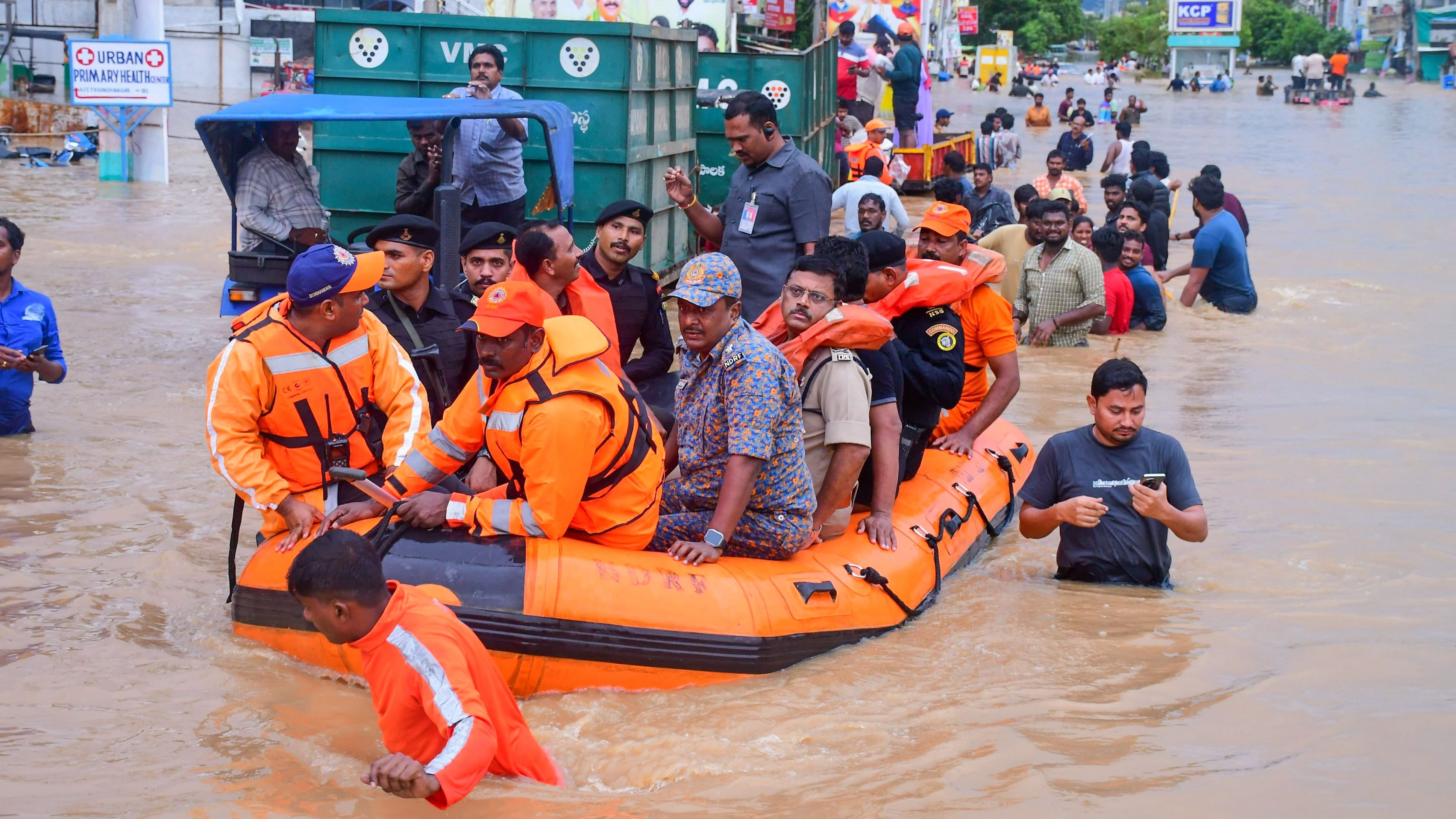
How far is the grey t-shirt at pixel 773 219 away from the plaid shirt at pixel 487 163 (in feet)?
5.34

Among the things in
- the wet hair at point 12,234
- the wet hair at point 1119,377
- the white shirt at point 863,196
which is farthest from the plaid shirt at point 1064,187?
Result: the wet hair at point 12,234

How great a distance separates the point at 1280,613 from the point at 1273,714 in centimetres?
112

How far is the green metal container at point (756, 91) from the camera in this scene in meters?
12.0

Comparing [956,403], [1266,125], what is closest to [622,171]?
[956,403]

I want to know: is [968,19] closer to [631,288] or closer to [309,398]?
[631,288]

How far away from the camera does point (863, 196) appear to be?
10.1m

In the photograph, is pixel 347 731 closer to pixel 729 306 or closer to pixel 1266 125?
Answer: pixel 729 306

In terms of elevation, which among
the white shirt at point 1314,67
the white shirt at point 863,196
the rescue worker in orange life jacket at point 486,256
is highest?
the white shirt at point 1314,67

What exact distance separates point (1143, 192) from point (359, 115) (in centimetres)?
854

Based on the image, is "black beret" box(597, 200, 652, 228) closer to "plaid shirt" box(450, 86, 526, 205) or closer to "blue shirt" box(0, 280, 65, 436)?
"plaid shirt" box(450, 86, 526, 205)

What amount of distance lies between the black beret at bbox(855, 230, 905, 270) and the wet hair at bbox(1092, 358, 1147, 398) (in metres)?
1.02

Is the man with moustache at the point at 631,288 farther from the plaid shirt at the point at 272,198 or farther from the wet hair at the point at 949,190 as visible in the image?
the wet hair at the point at 949,190

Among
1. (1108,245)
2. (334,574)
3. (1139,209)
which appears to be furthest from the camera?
(1139,209)

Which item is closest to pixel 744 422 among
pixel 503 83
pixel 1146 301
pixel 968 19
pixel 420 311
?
pixel 420 311
